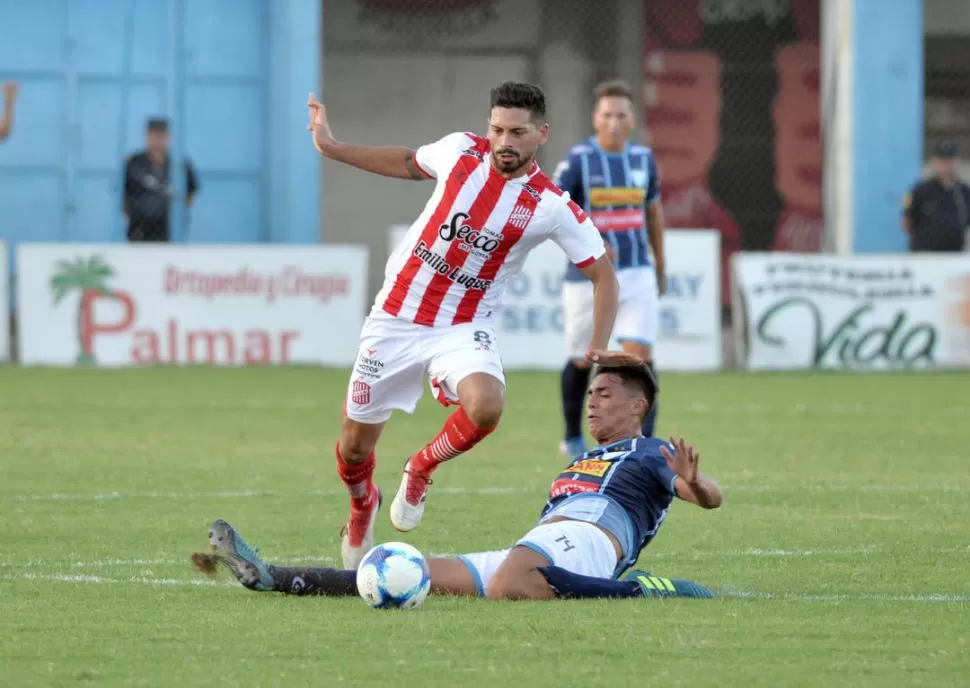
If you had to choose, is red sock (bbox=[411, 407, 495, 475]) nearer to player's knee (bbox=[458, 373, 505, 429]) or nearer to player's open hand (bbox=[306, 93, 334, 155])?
player's knee (bbox=[458, 373, 505, 429])

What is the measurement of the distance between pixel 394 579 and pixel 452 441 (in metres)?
1.52

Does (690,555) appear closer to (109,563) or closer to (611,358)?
(611,358)

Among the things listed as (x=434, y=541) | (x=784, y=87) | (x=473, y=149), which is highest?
(x=784, y=87)

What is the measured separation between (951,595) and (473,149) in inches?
101

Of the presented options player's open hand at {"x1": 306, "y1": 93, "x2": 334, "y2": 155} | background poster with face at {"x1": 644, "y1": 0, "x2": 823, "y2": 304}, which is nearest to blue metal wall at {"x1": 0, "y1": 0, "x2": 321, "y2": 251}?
background poster with face at {"x1": 644, "y1": 0, "x2": 823, "y2": 304}

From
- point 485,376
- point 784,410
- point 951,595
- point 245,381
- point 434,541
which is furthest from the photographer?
point 245,381

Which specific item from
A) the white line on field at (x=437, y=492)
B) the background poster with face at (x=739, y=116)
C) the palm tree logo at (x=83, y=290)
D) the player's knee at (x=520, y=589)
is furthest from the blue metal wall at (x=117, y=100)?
the player's knee at (x=520, y=589)

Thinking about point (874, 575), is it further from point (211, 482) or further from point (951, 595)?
point (211, 482)

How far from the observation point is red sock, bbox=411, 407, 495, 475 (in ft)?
23.7

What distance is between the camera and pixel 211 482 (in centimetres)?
970

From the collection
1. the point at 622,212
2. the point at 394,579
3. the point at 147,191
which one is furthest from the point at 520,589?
the point at 147,191

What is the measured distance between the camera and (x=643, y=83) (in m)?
26.6

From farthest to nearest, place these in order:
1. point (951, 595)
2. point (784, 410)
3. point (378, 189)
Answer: point (378, 189)
point (784, 410)
point (951, 595)

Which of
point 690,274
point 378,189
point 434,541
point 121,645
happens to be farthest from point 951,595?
point 378,189
